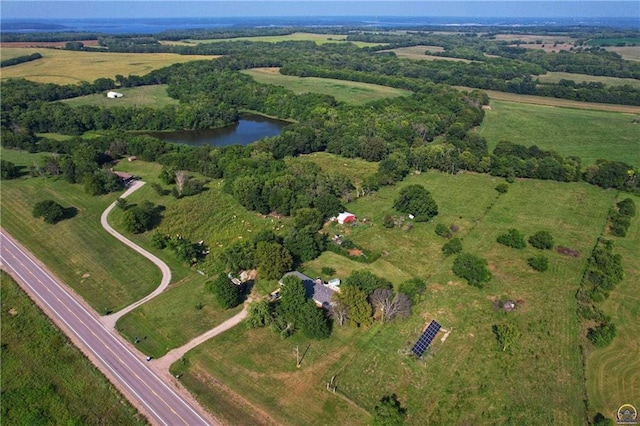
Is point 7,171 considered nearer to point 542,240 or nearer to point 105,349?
point 105,349

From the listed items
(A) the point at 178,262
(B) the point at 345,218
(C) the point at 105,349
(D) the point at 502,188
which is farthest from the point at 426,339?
(D) the point at 502,188

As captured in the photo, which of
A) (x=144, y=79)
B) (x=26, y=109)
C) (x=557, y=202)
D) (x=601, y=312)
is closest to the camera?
(x=601, y=312)

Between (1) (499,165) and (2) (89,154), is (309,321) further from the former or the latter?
(2) (89,154)

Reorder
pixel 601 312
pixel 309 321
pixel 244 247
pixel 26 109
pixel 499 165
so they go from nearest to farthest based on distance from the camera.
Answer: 1. pixel 309 321
2. pixel 601 312
3. pixel 244 247
4. pixel 499 165
5. pixel 26 109

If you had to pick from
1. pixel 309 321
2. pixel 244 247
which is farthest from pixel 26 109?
pixel 309 321

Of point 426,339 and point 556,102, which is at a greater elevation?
point 426,339

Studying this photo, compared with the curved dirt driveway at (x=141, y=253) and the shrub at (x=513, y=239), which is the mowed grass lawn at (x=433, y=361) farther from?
the curved dirt driveway at (x=141, y=253)

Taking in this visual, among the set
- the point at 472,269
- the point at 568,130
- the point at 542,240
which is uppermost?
the point at 472,269
